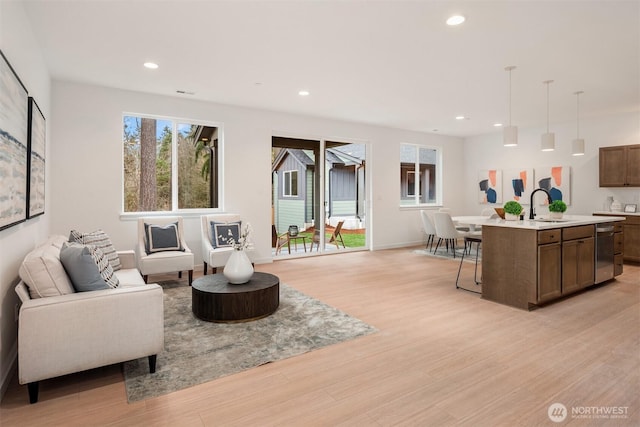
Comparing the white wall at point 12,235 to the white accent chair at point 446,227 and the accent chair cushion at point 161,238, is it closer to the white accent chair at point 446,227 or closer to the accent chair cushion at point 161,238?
the accent chair cushion at point 161,238

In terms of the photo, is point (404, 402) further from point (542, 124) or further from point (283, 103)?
point (542, 124)

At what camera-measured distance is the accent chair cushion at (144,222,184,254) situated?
4633 millimetres

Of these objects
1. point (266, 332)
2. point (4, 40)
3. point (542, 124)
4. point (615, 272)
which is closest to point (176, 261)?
point (266, 332)

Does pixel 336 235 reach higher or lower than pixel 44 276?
lower

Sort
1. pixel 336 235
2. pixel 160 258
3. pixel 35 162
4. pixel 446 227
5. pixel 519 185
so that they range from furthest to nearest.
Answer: pixel 519 185 → pixel 336 235 → pixel 446 227 → pixel 160 258 → pixel 35 162

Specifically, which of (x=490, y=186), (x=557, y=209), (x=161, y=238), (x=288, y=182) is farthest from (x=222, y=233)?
(x=490, y=186)

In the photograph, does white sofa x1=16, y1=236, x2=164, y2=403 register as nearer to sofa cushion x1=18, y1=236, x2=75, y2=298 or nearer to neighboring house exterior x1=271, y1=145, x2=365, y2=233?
sofa cushion x1=18, y1=236, x2=75, y2=298

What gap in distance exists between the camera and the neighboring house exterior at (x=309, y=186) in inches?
267

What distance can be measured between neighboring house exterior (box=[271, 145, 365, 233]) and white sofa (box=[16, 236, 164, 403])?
4355mm

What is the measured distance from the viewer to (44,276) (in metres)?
2.23

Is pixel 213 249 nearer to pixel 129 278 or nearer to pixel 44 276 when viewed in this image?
pixel 129 278

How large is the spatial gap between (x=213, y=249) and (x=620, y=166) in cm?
706

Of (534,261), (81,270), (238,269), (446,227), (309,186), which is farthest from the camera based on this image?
(309,186)

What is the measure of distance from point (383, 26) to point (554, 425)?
307 cm
